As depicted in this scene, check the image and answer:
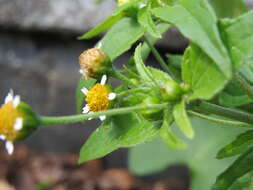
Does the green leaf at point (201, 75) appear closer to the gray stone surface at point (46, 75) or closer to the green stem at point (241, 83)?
the green stem at point (241, 83)

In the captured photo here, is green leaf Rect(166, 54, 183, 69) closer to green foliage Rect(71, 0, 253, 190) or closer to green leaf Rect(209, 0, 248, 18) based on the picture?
green foliage Rect(71, 0, 253, 190)

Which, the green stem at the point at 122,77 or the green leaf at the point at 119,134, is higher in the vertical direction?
the green stem at the point at 122,77

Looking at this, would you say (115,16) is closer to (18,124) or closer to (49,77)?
(18,124)

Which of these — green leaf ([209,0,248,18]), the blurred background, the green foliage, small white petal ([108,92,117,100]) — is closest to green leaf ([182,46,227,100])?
the green foliage

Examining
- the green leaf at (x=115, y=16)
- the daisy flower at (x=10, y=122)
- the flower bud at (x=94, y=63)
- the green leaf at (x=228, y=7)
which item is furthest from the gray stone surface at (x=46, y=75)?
the daisy flower at (x=10, y=122)

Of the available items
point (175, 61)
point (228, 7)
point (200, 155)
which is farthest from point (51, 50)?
point (175, 61)

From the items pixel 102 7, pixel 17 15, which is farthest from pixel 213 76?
pixel 17 15
